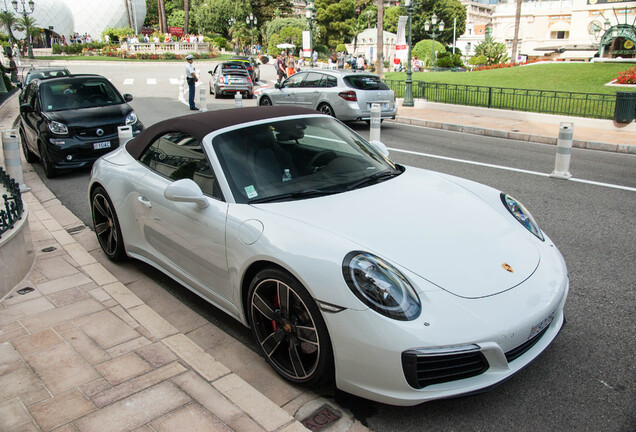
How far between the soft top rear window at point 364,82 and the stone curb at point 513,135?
210cm

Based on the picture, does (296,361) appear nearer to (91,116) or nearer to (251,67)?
(91,116)

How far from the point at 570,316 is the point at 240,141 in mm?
2841

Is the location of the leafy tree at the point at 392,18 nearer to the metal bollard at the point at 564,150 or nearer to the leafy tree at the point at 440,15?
the leafy tree at the point at 440,15

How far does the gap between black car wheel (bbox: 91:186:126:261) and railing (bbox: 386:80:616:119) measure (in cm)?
1451

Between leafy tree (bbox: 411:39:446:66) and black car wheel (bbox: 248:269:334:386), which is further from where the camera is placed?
leafy tree (bbox: 411:39:446:66)

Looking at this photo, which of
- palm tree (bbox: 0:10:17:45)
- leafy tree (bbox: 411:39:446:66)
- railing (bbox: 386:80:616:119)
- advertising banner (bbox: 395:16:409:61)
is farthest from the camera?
leafy tree (bbox: 411:39:446:66)

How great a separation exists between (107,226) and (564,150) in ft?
23.8

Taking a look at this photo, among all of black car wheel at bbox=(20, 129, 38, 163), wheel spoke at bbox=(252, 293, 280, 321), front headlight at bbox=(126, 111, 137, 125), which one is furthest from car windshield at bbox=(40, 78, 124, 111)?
wheel spoke at bbox=(252, 293, 280, 321)

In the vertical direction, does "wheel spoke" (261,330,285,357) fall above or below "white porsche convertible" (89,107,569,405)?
below

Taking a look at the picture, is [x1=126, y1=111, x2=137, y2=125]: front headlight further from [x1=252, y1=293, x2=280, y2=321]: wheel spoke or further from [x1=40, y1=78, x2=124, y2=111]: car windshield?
[x1=252, y1=293, x2=280, y2=321]: wheel spoke

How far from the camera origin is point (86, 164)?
9.88 m

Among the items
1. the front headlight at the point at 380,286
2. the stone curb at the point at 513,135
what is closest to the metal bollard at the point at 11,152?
the front headlight at the point at 380,286

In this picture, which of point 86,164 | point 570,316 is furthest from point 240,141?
point 86,164

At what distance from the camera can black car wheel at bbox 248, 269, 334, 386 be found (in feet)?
9.84
